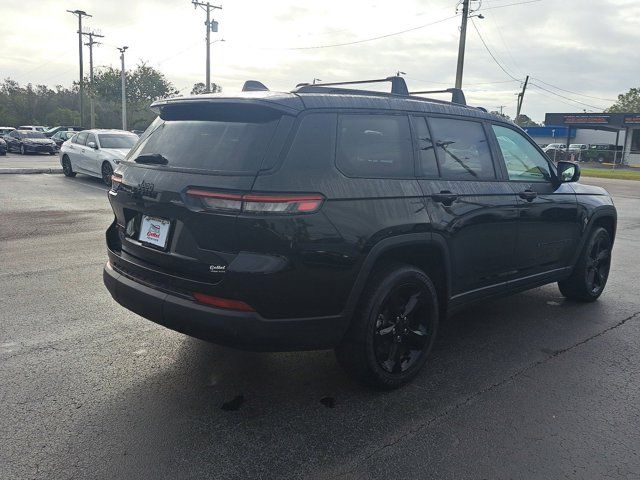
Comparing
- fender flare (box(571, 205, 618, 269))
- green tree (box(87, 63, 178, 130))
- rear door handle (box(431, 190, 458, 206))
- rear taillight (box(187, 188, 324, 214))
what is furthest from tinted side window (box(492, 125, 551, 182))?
green tree (box(87, 63, 178, 130))

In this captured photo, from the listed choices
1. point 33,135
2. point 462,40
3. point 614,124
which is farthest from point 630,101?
point 33,135

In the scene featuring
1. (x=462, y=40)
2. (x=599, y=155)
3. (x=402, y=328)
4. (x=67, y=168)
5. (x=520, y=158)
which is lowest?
(x=402, y=328)

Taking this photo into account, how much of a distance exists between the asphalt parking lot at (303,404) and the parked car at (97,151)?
10.5 m

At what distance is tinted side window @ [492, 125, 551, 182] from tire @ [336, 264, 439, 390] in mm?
1467

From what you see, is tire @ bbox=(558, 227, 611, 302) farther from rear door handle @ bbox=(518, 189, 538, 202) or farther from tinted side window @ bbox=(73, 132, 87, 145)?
tinted side window @ bbox=(73, 132, 87, 145)

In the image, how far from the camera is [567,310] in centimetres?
543

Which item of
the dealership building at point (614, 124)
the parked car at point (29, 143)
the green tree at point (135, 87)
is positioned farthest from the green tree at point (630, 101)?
the parked car at point (29, 143)

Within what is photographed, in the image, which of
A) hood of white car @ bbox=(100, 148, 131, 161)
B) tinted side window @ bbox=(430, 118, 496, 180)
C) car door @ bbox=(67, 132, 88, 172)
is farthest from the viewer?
car door @ bbox=(67, 132, 88, 172)

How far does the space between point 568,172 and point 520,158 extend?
0.73 meters

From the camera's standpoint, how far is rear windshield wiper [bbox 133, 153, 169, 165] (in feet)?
11.0

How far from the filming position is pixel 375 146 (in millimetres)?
3430

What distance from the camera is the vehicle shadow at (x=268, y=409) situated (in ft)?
9.00

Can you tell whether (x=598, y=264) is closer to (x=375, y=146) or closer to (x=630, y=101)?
(x=375, y=146)

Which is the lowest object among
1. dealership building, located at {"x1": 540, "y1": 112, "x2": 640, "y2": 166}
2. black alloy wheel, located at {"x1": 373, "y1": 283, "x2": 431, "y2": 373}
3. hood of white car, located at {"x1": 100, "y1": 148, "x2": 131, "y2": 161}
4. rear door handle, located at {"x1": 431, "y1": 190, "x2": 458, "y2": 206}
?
black alloy wheel, located at {"x1": 373, "y1": 283, "x2": 431, "y2": 373}
